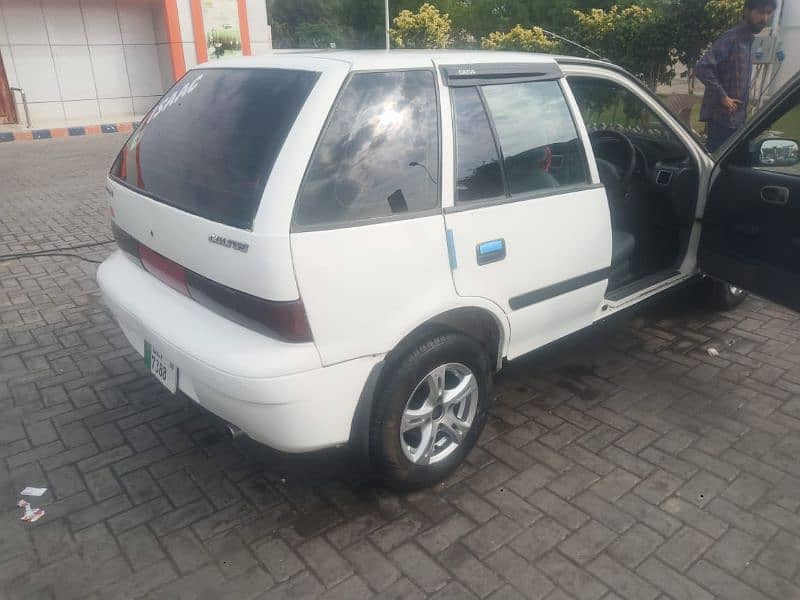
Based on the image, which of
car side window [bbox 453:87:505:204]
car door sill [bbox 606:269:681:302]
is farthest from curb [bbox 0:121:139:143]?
car side window [bbox 453:87:505:204]

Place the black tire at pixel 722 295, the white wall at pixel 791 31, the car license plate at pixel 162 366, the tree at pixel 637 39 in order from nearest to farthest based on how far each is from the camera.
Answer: the car license plate at pixel 162 366, the black tire at pixel 722 295, the white wall at pixel 791 31, the tree at pixel 637 39

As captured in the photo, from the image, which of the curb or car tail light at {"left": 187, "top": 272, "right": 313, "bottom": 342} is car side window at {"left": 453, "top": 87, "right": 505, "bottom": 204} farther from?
the curb

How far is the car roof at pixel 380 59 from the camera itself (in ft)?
8.53

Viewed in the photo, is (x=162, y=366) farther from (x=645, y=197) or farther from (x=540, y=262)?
(x=645, y=197)

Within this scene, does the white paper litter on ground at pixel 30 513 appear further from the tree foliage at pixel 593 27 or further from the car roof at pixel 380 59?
the tree foliage at pixel 593 27

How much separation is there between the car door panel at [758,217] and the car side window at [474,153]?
1568mm

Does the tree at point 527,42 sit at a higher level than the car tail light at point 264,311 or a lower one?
higher

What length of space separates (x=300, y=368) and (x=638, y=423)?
197 cm

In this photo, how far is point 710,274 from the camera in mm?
3984

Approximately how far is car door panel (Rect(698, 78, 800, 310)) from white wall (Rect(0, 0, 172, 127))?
15.5 m

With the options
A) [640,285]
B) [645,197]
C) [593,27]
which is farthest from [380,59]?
[593,27]

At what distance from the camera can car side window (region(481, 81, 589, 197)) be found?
2.97 m

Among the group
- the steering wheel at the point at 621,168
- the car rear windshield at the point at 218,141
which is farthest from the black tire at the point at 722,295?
the car rear windshield at the point at 218,141

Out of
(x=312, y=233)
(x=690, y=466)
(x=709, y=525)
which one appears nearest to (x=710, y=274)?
(x=690, y=466)
